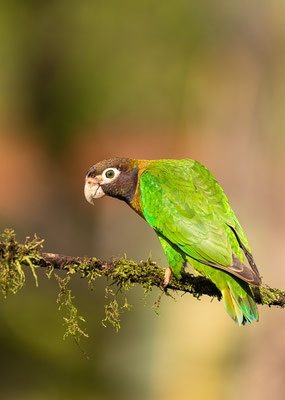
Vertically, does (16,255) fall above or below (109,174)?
below

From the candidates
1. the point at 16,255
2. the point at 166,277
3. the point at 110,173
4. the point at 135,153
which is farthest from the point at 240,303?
the point at 135,153

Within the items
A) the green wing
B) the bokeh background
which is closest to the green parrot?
the green wing

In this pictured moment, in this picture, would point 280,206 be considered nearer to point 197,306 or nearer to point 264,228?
point 264,228

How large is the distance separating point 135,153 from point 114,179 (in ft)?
31.5

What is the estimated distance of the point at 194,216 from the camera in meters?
4.33

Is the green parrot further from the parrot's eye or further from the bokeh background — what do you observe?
the bokeh background

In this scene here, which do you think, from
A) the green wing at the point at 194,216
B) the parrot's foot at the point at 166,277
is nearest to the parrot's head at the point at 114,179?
the green wing at the point at 194,216

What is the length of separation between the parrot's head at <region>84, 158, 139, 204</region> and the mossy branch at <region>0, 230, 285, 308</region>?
1144 mm

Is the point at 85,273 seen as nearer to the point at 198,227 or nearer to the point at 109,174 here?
the point at 198,227

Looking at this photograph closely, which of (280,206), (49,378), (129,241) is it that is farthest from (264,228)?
(49,378)

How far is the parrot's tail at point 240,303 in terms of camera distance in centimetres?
399

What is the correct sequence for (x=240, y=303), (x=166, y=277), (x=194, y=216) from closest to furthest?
(x=240, y=303) < (x=166, y=277) < (x=194, y=216)

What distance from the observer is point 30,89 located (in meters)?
15.7

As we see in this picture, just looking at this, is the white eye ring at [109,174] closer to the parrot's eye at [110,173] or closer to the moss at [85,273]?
the parrot's eye at [110,173]
